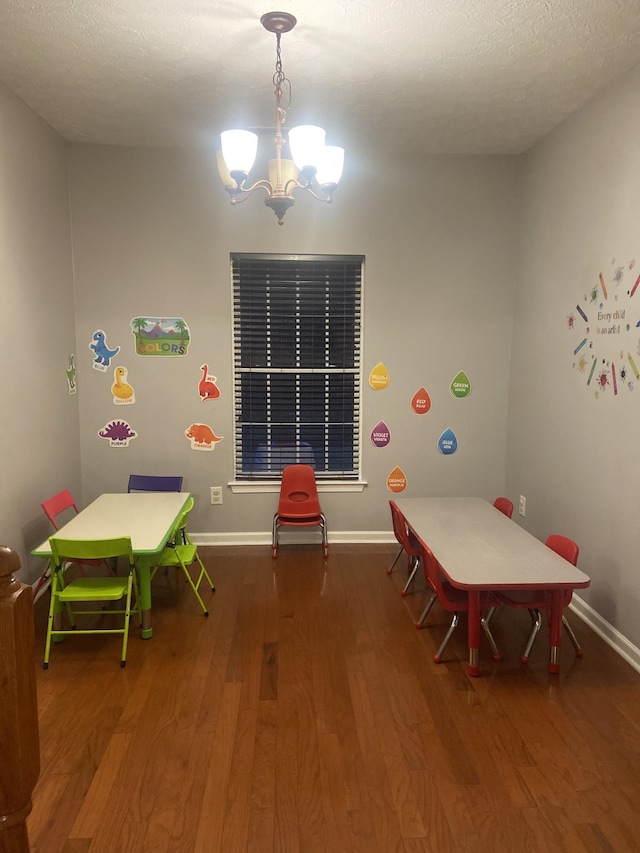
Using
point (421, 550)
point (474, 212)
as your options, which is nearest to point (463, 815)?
point (421, 550)

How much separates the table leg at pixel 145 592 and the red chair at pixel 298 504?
1.39 meters

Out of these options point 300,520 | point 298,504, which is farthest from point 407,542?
point 298,504

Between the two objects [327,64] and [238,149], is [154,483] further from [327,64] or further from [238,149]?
[327,64]

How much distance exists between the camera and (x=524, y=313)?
455 centimetres

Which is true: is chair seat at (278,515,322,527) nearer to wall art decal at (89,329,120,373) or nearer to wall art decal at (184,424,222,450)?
wall art decal at (184,424,222,450)

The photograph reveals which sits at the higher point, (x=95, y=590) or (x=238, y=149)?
(x=238, y=149)

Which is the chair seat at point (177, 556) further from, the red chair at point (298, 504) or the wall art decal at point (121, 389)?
the wall art decal at point (121, 389)

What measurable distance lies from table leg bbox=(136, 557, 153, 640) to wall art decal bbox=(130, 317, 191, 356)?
187 centimetres

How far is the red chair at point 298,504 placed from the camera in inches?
180

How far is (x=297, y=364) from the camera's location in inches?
188

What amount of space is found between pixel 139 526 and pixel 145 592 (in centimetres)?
38

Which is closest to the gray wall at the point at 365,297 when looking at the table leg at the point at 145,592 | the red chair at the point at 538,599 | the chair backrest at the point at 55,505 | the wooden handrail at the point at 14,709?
the chair backrest at the point at 55,505

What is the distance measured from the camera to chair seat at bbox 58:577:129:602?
3.08 metres

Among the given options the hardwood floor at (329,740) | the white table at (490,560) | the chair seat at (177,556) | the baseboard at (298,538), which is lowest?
the hardwood floor at (329,740)
